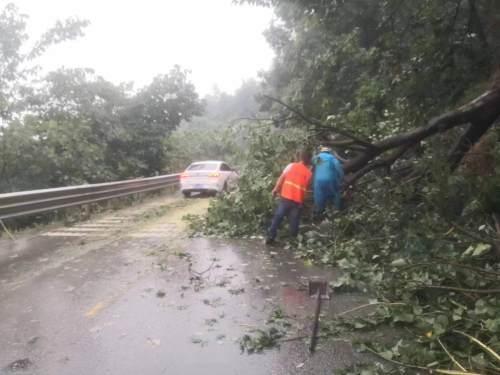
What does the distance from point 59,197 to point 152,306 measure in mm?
6864

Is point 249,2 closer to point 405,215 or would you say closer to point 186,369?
point 405,215

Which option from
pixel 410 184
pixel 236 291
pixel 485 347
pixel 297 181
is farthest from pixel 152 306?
pixel 410 184

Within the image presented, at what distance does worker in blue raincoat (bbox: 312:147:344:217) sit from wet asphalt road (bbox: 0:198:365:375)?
4.55 feet

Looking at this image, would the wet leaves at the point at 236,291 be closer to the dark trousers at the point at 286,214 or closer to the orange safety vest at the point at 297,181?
the dark trousers at the point at 286,214

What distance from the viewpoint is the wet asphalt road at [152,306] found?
3551mm

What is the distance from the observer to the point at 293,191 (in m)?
7.79

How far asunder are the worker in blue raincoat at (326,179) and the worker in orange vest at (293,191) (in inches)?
8.2

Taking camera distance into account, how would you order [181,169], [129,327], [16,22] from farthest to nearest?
[181,169] < [16,22] < [129,327]

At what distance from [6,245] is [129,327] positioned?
5.43 meters

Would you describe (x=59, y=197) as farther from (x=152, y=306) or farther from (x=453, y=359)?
(x=453, y=359)

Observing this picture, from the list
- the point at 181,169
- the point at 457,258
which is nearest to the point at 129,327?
the point at 457,258

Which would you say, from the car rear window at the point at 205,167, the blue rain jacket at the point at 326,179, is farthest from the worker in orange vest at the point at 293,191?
the car rear window at the point at 205,167

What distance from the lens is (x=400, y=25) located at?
11.7 meters

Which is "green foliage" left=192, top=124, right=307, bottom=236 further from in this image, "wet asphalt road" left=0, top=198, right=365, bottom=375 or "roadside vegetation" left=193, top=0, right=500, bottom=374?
"wet asphalt road" left=0, top=198, right=365, bottom=375
